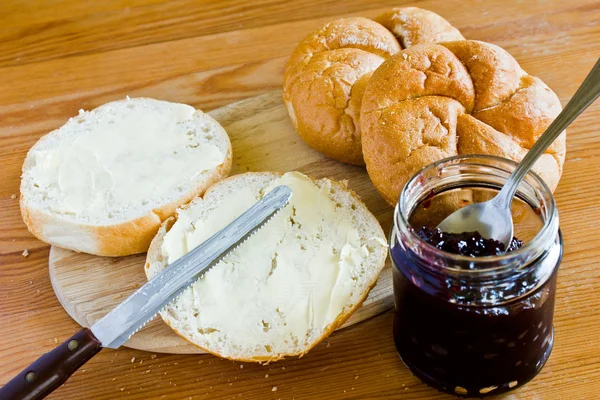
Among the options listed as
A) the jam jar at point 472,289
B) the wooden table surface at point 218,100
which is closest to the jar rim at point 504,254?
the jam jar at point 472,289

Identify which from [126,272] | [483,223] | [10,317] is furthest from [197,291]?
[483,223]

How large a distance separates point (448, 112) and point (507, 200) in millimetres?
497

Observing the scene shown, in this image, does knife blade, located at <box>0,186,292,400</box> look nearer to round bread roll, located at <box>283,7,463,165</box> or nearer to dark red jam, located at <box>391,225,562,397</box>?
round bread roll, located at <box>283,7,463,165</box>

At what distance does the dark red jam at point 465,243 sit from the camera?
1.85 metres

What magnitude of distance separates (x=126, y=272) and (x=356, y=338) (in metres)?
0.91

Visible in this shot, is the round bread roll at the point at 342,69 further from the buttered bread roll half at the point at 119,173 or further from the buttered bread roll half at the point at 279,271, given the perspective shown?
the buttered bread roll half at the point at 119,173

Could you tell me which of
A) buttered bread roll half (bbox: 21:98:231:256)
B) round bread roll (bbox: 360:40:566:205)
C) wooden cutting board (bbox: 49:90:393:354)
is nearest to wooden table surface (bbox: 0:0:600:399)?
wooden cutting board (bbox: 49:90:393:354)

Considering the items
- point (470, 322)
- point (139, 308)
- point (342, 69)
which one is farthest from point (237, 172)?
point (470, 322)

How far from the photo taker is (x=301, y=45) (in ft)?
9.69

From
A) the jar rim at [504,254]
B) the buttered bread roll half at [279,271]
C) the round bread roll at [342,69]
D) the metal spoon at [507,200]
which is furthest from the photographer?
the round bread roll at [342,69]

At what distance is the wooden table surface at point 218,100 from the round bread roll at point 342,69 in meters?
0.57

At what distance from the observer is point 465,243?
1.86 meters

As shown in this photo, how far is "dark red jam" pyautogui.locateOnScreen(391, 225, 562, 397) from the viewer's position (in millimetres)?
1818

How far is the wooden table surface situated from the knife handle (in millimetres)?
258
